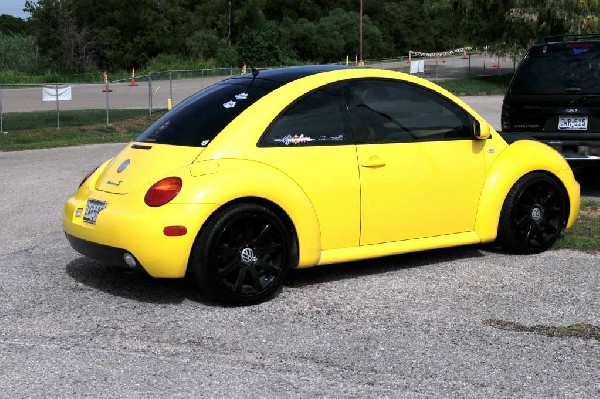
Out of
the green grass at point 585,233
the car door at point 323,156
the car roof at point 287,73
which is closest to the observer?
the car door at point 323,156

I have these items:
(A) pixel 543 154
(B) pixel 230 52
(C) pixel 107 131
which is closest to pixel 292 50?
(B) pixel 230 52

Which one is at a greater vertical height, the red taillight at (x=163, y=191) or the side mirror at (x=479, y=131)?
the side mirror at (x=479, y=131)

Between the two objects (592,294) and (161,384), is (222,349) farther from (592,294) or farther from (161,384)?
(592,294)

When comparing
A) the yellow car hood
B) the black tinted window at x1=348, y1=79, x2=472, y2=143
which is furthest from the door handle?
the yellow car hood

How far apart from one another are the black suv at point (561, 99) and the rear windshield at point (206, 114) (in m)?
4.34

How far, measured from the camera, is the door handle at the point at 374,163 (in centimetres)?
638

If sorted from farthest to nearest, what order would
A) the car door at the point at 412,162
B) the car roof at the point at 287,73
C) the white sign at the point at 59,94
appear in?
the white sign at the point at 59,94 < the car roof at the point at 287,73 < the car door at the point at 412,162

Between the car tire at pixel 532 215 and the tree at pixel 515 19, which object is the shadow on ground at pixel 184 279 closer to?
the car tire at pixel 532 215

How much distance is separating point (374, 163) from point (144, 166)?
1.65 m

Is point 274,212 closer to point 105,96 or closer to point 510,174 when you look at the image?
point 510,174

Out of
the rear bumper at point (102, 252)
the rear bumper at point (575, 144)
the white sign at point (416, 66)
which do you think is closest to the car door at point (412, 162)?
the rear bumper at point (102, 252)

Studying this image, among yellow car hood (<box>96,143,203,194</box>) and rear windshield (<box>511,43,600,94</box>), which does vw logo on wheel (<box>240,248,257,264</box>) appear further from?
rear windshield (<box>511,43,600,94</box>)

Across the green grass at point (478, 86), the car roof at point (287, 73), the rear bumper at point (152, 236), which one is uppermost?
the green grass at point (478, 86)

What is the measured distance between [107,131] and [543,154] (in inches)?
644
